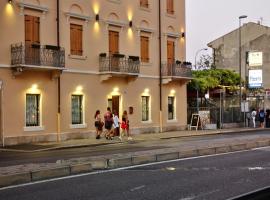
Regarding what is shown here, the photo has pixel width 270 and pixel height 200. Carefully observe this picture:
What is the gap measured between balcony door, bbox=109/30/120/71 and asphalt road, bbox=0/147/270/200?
59.8 ft

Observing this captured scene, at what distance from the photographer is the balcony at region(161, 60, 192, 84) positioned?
127ft

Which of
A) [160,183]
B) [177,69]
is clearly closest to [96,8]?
[177,69]

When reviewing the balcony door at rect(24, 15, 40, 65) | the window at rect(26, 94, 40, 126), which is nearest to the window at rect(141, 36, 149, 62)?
the balcony door at rect(24, 15, 40, 65)

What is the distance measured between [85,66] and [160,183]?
21.1 metres

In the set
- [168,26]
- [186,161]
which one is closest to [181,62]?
[168,26]

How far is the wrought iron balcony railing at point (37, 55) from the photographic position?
2750 centimetres

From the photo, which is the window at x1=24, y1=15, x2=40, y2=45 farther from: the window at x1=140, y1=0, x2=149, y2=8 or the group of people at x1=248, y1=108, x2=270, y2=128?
the group of people at x1=248, y1=108, x2=270, y2=128

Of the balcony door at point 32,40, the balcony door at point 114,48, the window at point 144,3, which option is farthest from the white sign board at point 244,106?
the balcony door at point 32,40

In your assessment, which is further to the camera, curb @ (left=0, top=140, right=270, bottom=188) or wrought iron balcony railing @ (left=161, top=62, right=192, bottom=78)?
wrought iron balcony railing @ (left=161, top=62, right=192, bottom=78)

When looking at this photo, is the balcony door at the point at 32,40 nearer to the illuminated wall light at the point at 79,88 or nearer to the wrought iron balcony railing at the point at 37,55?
the wrought iron balcony railing at the point at 37,55

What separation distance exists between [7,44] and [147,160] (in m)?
13.8

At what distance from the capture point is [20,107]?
28297mm

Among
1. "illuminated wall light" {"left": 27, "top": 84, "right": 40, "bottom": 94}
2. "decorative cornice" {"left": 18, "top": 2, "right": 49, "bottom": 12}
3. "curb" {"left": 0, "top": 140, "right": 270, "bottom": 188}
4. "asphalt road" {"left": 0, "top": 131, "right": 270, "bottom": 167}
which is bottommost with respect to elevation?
"asphalt road" {"left": 0, "top": 131, "right": 270, "bottom": 167}

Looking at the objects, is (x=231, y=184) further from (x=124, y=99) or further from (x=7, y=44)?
(x=124, y=99)
